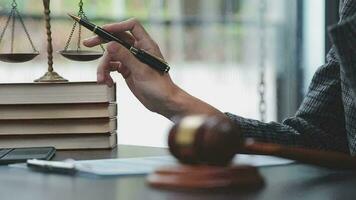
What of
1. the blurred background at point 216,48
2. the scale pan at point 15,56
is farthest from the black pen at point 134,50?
the blurred background at point 216,48

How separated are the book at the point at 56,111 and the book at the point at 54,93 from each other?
1cm

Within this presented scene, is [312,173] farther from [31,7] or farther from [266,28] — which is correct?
[266,28]

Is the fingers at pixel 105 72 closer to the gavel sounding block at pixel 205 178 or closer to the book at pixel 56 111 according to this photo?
the book at pixel 56 111

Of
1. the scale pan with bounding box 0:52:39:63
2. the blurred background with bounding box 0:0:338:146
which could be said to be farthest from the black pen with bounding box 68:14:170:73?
the blurred background with bounding box 0:0:338:146

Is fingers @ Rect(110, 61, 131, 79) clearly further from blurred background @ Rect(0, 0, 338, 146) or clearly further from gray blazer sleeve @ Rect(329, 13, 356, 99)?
blurred background @ Rect(0, 0, 338, 146)

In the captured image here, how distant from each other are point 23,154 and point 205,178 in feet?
1.54

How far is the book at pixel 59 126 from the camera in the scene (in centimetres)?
125

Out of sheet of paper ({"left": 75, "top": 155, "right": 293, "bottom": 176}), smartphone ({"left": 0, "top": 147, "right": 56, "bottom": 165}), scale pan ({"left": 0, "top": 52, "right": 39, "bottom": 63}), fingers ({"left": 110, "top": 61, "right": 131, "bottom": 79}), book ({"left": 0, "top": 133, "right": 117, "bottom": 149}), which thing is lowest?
book ({"left": 0, "top": 133, "right": 117, "bottom": 149})

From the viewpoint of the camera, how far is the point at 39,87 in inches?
49.1

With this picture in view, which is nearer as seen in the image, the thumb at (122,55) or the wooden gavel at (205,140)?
→ the wooden gavel at (205,140)

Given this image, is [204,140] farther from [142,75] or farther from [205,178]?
[142,75]

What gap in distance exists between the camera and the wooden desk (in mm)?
659

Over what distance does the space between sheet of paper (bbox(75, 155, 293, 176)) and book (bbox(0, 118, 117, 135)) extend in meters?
0.30

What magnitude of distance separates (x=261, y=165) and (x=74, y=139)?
478 millimetres
